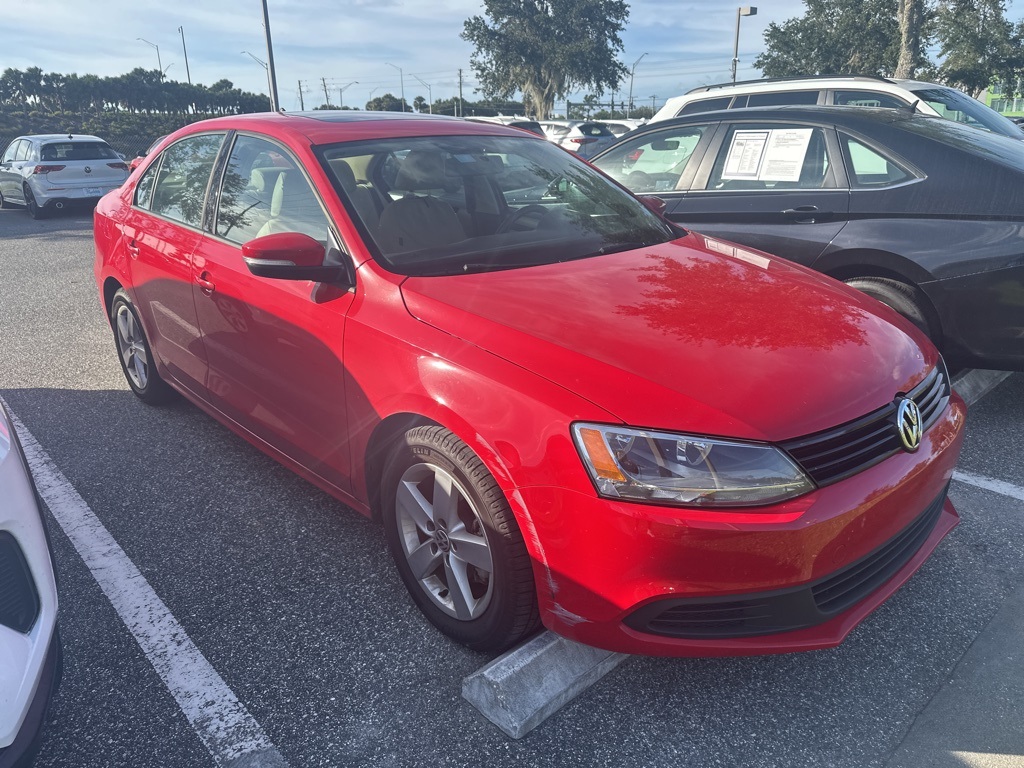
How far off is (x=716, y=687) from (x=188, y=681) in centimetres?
158

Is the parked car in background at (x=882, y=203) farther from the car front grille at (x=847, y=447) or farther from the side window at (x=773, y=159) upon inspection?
the car front grille at (x=847, y=447)

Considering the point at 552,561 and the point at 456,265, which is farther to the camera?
the point at 456,265

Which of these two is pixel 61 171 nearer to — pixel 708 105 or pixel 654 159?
pixel 708 105

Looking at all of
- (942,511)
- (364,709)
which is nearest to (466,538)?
(364,709)

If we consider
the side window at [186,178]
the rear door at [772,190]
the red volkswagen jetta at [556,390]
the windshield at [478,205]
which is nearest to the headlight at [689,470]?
the red volkswagen jetta at [556,390]

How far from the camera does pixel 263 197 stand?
3.13 metres

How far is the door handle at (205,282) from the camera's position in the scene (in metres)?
3.23

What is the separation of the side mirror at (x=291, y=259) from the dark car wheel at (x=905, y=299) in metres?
2.68

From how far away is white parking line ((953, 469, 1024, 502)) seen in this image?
3.27 metres

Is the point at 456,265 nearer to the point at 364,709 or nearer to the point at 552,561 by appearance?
the point at 552,561

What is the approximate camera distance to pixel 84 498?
344 cm

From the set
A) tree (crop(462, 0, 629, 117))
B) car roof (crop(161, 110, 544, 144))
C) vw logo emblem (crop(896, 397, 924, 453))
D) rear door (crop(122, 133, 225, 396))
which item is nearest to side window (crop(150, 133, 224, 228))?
rear door (crop(122, 133, 225, 396))

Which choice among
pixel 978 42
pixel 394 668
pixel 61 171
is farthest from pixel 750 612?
pixel 978 42

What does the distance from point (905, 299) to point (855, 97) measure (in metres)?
4.13
